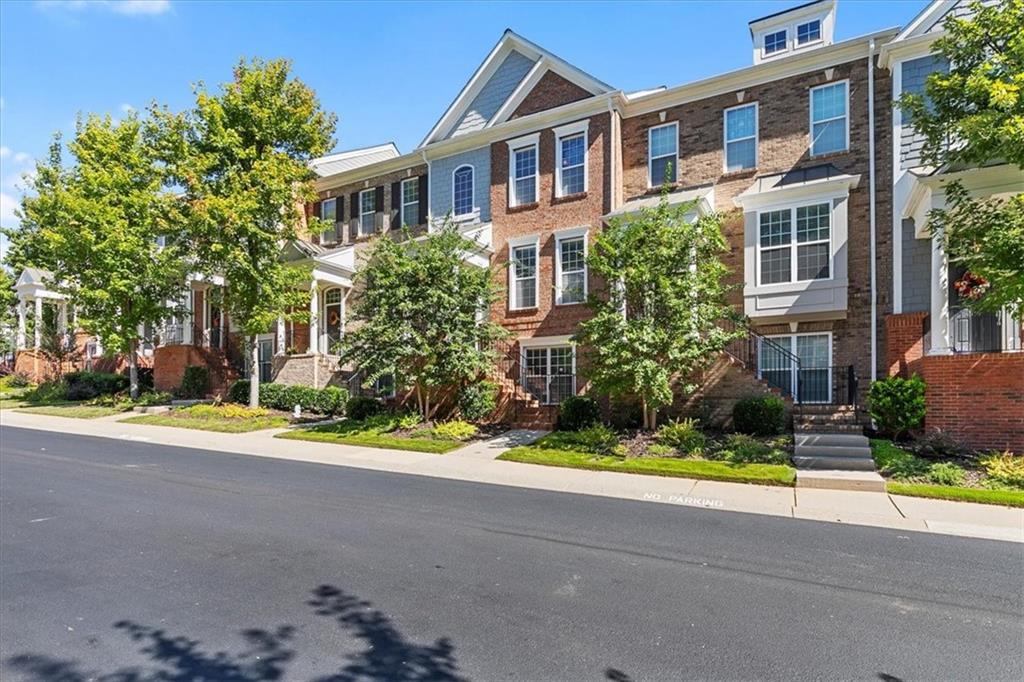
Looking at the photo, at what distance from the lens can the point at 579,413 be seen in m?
14.9

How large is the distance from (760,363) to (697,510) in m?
8.24

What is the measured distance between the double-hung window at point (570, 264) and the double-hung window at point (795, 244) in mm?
5051

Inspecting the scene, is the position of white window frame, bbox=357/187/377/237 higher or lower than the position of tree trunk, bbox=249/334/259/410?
higher

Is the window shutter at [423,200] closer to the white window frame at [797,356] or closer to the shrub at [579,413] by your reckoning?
the shrub at [579,413]

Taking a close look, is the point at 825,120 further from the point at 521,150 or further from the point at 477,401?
the point at 477,401

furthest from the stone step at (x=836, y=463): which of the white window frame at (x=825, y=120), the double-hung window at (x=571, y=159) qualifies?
the double-hung window at (x=571, y=159)

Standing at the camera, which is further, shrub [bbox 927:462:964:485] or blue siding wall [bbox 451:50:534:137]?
blue siding wall [bbox 451:50:534:137]

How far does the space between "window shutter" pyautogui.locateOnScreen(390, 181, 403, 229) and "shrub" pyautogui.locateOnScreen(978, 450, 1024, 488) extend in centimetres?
1832

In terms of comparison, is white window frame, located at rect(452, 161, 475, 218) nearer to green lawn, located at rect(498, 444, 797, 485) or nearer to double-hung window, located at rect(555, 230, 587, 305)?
double-hung window, located at rect(555, 230, 587, 305)

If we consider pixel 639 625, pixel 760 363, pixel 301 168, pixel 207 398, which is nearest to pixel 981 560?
pixel 639 625

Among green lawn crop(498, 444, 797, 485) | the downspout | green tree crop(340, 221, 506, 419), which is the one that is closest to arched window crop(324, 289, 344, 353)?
green tree crop(340, 221, 506, 419)

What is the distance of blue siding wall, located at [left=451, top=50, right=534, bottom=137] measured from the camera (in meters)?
19.2

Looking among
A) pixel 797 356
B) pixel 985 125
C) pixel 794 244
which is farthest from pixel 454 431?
pixel 985 125

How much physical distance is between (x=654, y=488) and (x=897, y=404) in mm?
6290
